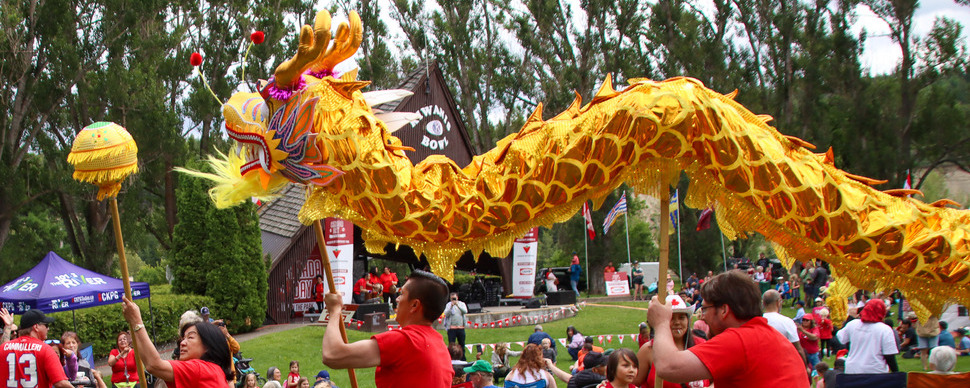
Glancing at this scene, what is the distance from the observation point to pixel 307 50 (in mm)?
5219

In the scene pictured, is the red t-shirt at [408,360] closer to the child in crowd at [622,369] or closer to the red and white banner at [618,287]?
the child in crowd at [622,369]

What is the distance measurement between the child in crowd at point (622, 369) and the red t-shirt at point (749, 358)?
6.69ft

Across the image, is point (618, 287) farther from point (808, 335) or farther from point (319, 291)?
point (808, 335)

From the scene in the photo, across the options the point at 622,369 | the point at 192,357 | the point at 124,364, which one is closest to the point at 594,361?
the point at 622,369

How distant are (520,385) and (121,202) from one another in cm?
1966

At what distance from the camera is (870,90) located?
2792 centimetres

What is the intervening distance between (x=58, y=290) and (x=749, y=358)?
403 inches

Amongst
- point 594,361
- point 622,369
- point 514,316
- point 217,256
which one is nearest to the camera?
point 622,369

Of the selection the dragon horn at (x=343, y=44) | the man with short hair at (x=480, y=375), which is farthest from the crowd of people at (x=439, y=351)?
→ the dragon horn at (x=343, y=44)

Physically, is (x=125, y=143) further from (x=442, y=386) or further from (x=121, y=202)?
(x=121, y=202)

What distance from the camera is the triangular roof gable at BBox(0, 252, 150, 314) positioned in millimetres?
11219

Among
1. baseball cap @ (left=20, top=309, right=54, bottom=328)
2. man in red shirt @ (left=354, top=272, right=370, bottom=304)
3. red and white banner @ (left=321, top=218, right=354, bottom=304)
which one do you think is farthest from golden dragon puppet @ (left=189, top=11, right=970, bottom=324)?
man in red shirt @ (left=354, top=272, right=370, bottom=304)

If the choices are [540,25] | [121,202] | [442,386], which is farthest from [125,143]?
[540,25]

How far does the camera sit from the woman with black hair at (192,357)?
411 cm
